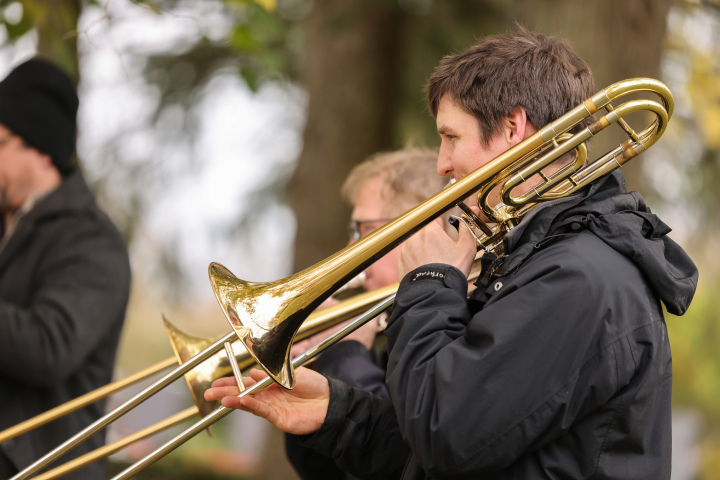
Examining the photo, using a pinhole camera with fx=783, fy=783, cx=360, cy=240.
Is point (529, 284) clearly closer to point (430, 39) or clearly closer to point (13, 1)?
point (13, 1)

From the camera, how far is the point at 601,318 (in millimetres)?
1426

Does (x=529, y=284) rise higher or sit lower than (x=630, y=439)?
higher

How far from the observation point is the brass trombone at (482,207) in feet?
5.47

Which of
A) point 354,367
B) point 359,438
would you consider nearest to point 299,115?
point 354,367

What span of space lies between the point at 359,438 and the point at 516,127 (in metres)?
0.88

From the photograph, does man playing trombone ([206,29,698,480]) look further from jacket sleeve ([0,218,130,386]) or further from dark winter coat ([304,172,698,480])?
jacket sleeve ([0,218,130,386])

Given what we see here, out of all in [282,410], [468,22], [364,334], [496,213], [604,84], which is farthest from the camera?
[468,22]

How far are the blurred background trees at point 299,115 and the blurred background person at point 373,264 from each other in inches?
45.0

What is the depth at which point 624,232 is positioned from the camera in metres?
1.53

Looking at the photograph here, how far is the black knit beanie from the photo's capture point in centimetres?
301

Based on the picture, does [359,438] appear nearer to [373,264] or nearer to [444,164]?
[373,264]

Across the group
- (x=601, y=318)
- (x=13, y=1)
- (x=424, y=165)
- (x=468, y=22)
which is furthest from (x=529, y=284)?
(x=468, y=22)

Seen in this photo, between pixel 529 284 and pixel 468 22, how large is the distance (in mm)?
3843

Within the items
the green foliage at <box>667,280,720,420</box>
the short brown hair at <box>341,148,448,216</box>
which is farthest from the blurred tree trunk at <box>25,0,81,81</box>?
the green foliage at <box>667,280,720,420</box>
